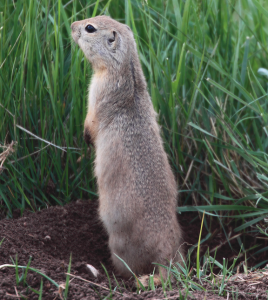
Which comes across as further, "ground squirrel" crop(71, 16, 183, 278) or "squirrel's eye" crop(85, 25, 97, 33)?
"squirrel's eye" crop(85, 25, 97, 33)

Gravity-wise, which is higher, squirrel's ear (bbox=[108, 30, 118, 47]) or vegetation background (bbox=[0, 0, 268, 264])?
squirrel's ear (bbox=[108, 30, 118, 47])

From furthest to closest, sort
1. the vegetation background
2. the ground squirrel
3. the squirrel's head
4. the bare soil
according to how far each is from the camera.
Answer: the vegetation background
the squirrel's head
the ground squirrel
the bare soil

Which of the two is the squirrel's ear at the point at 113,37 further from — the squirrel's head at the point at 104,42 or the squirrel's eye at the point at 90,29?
the squirrel's eye at the point at 90,29

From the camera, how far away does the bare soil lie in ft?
9.23

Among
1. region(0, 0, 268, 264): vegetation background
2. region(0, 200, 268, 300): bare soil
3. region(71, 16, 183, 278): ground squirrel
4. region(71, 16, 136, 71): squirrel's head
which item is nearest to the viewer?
region(0, 200, 268, 300): bare soil

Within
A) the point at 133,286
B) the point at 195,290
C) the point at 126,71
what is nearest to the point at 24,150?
the point at 126,71

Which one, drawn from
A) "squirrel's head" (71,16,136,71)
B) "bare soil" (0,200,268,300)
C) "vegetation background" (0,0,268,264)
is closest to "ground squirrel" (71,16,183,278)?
"squirrel's head" (71,16,136,71)

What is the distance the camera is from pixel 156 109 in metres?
4.51

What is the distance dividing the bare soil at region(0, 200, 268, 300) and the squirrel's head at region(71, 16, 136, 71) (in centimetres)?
137

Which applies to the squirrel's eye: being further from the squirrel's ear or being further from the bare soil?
the bare soil

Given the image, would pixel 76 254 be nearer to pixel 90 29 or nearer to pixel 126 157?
pixel 126 157

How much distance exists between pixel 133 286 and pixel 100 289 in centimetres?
46

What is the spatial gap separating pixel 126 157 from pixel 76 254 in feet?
3.12

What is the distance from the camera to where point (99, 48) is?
3.96m
